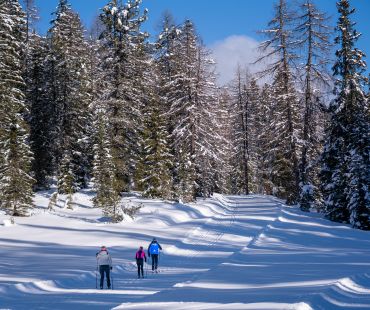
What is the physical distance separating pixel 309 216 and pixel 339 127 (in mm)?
6109

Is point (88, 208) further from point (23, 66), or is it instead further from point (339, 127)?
point (339, 127)

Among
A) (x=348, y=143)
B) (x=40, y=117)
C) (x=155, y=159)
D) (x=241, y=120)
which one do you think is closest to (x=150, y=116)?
(x=155, y=159)

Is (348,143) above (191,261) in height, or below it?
above

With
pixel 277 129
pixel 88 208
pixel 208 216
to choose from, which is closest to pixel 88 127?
pixel 88 208

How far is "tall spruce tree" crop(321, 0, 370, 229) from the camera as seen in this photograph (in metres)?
23.9

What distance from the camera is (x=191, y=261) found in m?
18.1

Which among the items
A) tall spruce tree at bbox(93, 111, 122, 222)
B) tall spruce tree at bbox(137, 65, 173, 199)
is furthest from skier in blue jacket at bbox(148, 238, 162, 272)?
tall spruce tree at bbox(137, 65, 173, 199)

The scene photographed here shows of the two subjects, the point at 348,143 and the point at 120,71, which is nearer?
the point at 348,143

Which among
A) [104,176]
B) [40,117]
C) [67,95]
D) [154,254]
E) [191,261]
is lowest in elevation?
[191,261]

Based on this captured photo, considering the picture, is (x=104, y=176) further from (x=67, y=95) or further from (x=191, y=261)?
(x=191, y=261)

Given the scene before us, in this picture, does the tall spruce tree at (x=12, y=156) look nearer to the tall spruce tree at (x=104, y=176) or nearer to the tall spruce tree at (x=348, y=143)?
the tall spruce tree at (x=104, y=176)

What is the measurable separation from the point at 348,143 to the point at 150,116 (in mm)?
17372

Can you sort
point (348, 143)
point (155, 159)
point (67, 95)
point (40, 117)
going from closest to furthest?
1. point (348, 143)
2. point (155, 159)
3. point (67, 95)
4. point (40, 117)

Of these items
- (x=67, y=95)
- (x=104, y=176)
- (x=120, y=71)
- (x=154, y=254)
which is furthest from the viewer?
(x=67, y=95)
